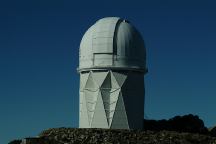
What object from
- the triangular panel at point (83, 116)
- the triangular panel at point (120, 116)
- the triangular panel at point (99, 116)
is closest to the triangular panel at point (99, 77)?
the triangular panel at point (99, 116)

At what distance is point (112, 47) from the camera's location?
73.9m

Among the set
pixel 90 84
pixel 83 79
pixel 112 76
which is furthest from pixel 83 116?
pixel 112 76

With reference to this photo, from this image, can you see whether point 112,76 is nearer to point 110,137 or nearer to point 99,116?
point 99,116

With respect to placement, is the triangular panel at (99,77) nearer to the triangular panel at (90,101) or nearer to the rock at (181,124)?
the triangular panel at (90,101)

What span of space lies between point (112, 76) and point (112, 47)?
331cm

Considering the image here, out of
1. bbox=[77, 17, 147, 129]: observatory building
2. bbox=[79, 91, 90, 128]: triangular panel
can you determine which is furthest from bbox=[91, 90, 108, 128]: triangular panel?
bbox=[79, 91, 90, 128]: triangular panel

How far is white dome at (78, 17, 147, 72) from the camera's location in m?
73.9

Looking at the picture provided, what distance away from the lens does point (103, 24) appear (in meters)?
75.9

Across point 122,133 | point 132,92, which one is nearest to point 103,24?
point 132,92

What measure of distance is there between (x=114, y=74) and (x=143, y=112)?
21.8ft

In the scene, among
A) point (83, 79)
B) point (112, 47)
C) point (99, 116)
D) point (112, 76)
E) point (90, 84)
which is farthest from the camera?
point (83, 79)

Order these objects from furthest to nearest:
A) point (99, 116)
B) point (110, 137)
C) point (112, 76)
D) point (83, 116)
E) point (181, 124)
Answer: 1. point (181, 124)
2. point (83, 116)
3. point (99, 116)
4. point (112, 76)
5. point (110, 137)

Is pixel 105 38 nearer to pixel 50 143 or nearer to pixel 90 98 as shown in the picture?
pixel 90 98

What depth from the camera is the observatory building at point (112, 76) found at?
242ft
